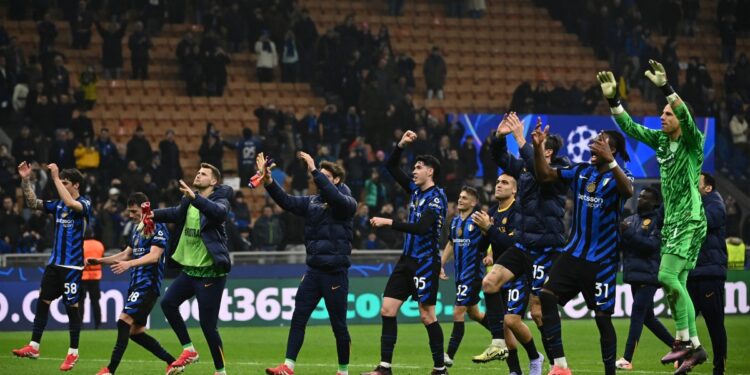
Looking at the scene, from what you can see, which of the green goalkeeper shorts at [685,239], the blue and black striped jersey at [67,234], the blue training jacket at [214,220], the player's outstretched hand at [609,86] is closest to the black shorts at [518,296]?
the green goalkeeper shorts at [685,239]

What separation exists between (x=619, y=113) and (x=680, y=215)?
1.15 meters

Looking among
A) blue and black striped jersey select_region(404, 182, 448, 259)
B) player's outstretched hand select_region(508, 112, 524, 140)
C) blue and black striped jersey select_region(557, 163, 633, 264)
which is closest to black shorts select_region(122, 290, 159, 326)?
blue and black striped jersey select_region(404, 182, 448, 259)

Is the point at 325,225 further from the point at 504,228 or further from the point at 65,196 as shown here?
the point at 65,196

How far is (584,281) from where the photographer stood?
12.8m

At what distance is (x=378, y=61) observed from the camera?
112 ft

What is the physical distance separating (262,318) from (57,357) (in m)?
7.37

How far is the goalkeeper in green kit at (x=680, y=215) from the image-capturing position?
498 inches

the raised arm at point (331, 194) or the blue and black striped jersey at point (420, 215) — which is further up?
the raised arm at point (331, 194)

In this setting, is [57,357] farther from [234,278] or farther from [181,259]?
[234,278]

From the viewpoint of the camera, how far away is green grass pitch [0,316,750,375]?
1655cm

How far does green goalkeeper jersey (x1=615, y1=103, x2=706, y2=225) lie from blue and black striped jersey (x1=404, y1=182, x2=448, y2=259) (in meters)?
3.05

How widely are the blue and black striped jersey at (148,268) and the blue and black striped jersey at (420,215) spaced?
2973 mm

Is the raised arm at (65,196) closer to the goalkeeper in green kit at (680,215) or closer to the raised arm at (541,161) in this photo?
the raised arm at (541,161)

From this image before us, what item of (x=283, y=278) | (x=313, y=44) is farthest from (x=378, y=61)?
(x=283, y=278)
